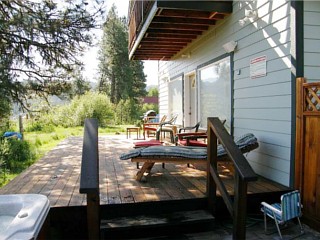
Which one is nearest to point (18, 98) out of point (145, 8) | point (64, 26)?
point (64, 26)

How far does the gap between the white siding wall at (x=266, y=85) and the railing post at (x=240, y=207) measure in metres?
1.35

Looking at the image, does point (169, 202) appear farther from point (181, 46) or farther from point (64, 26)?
point (64, 26)

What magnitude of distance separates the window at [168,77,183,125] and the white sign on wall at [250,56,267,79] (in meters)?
3.92

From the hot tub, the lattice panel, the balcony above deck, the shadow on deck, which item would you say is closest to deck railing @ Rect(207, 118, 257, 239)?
the shadow on deck

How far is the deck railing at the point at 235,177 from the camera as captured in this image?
7.64 feet

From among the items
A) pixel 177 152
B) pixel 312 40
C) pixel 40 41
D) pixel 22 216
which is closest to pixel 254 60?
pixel 312 40

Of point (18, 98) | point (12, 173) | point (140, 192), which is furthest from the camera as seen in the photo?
point (18, 98)

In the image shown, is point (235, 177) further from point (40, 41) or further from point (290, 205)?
point (40, 41)

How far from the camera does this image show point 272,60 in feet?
12.3

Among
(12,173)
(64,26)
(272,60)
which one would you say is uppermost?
(64,26)

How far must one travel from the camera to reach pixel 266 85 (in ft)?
12.7

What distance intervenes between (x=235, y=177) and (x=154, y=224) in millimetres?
949

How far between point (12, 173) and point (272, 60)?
5.49 meters

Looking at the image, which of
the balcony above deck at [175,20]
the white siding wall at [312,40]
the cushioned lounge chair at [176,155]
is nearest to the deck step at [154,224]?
the cushioned lounge chair at [176,155]
